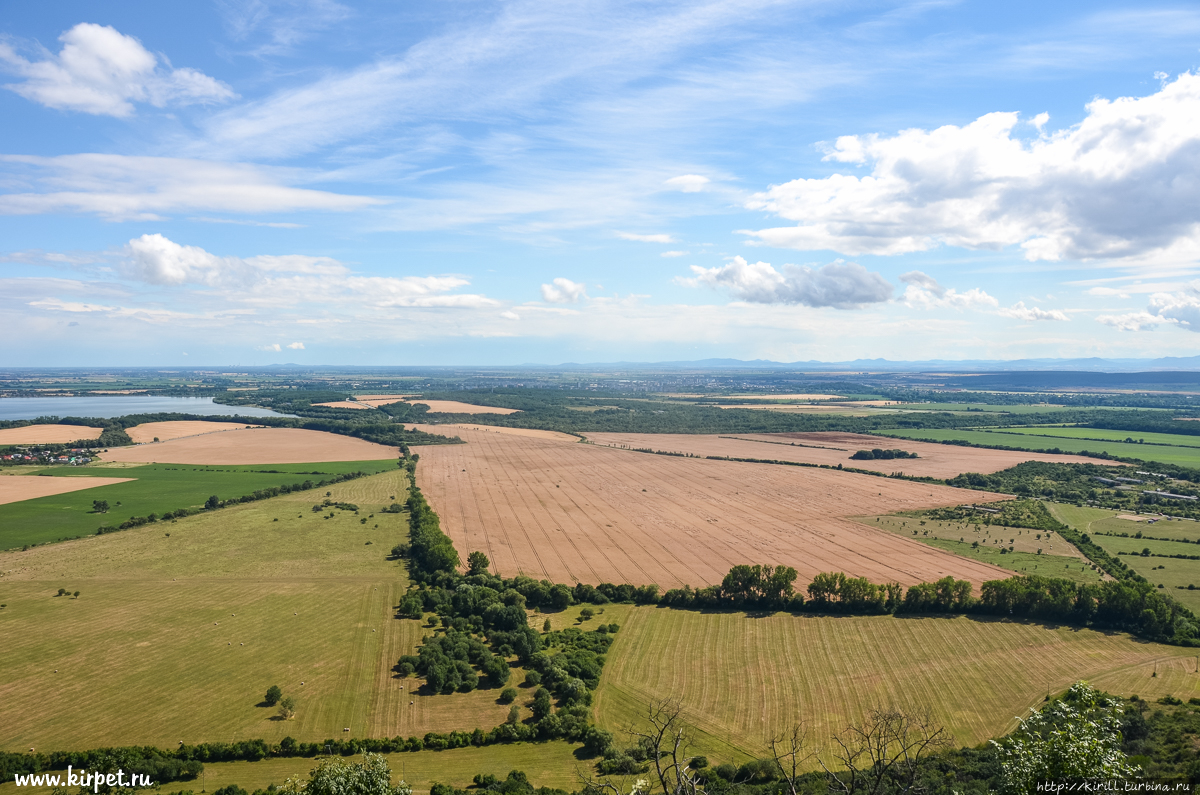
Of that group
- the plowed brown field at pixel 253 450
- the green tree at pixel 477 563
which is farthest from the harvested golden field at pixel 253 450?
the green tree at pixel 477 563

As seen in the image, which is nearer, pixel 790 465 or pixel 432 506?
pixel 432 506

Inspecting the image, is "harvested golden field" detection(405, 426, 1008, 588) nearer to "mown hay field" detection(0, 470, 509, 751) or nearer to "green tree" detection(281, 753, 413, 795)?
"mown hay field" detection(0, 470, 509, 751)

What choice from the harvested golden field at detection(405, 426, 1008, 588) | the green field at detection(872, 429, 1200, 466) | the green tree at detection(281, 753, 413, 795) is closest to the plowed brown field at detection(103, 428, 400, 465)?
the harvested golden field at detection(405, 426, 1008, 588)

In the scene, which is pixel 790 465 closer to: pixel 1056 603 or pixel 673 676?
pixel 1056 603

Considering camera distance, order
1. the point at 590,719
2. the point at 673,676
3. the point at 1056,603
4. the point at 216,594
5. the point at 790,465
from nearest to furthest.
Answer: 1. the point at 590,719
2. the point at 673,676
3. the point at 1056,603
4. the point at 216,594
5. the point at 790,465

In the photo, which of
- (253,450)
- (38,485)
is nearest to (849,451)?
(253,450)

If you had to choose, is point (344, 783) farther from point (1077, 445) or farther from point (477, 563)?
point (1077, 445)

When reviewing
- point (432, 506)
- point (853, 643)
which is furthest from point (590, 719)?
point (432, 506)
